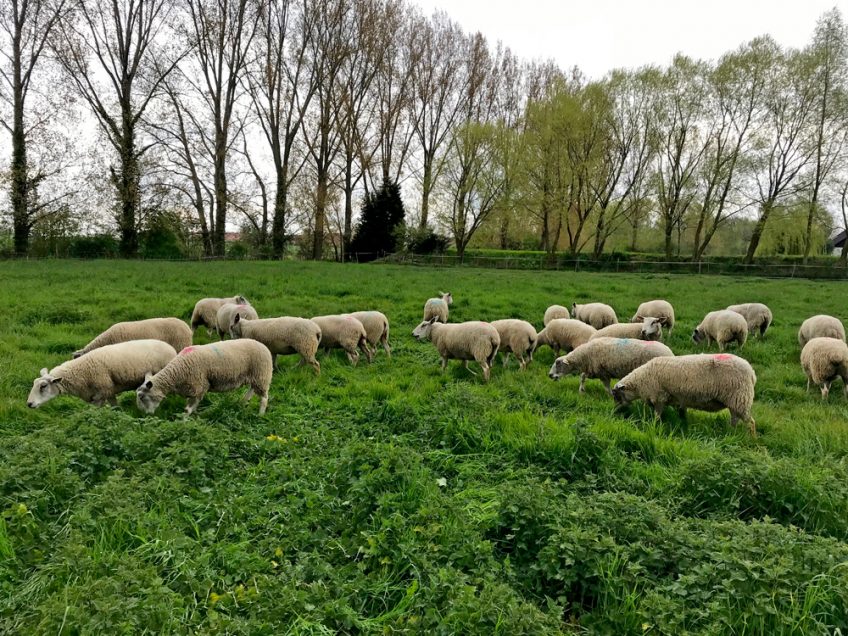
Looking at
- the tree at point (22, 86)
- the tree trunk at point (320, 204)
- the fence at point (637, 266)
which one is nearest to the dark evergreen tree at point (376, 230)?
the fence at point (637, 266)

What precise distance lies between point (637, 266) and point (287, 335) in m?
30.7

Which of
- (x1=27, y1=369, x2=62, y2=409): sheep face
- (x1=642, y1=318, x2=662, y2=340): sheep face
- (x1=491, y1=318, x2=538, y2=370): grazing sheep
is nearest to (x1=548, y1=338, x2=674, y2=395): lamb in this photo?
(x1=491, y1=318, x2=538, y2=370): grazing sheep

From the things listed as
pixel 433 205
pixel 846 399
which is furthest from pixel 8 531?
pixel 433 205

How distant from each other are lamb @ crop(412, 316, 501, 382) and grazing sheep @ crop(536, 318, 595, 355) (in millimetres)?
1677

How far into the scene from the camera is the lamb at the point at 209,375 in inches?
220

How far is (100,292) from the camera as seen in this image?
12.3 m

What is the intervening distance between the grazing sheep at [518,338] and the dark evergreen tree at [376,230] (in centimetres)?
2806

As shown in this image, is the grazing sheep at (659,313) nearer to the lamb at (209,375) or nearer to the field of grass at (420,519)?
the field of grass at (420,519)

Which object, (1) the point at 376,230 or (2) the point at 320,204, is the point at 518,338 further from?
(1) the point at 376,230

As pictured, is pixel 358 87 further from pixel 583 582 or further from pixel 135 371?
pixel 583 582

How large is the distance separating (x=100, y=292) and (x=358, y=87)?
25.8 m

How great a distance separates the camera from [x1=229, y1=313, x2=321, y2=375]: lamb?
7.80 m

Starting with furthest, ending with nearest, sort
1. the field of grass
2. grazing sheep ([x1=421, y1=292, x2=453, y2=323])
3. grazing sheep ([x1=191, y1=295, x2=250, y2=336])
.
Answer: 1. grazing sheep ([x1=421, y1=292, x2=453, y2=323])
2. grazing sheep ([x1=191, y1=295, x2=250, y2=336])
3. the field of grass

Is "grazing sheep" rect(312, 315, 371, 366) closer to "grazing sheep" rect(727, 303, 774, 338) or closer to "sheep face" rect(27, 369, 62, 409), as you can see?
"sheep face" rect(27, 369, 62, 409)
